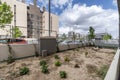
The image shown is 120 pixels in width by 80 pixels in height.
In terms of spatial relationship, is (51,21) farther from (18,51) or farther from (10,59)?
(10,59)

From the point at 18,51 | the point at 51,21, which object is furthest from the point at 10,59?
the point at 51,21

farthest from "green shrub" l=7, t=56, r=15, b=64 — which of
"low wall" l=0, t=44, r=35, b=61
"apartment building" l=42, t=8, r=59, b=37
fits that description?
"apartment building" l=42, t=8, r=59, b=37

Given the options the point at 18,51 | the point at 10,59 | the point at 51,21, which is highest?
the point at 51,21

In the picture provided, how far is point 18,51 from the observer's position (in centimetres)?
737

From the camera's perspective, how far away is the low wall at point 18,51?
6621mm

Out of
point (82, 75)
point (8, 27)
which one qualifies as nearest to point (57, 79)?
point (82, 75)

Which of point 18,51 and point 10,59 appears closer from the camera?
point 10,59

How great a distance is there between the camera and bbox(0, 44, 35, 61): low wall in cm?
662

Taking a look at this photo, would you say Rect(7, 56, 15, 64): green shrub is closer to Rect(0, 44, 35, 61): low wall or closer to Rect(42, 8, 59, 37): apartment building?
Rect(0, 44, 35, 61): low wall

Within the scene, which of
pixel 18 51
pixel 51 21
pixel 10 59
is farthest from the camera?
pixel 51 21

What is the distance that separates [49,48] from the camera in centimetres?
920

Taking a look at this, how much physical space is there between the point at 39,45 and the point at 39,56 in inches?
26.1

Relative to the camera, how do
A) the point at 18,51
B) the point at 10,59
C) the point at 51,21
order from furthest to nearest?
the point at 51,21 < the point at 18,51 < the point at 10,59

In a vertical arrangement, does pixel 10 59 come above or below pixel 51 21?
below
